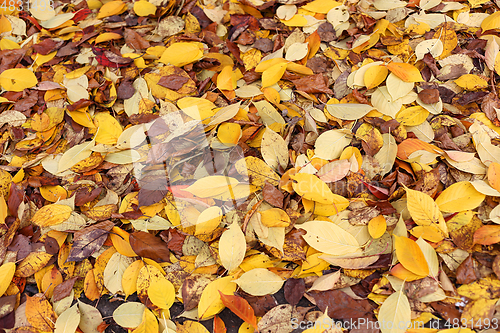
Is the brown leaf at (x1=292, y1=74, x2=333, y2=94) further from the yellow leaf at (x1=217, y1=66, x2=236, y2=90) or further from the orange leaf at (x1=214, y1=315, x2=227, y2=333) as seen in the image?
the orange leaf at (x1=214, y1=315, x2=227, y2=333)

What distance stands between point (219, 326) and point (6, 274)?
0.51 m

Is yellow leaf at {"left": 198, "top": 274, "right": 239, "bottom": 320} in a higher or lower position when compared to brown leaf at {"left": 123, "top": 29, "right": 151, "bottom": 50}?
lower

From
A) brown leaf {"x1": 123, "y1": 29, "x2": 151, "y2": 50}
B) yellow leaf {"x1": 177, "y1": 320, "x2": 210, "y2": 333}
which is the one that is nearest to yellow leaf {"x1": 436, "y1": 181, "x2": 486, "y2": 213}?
yellow leaf {"x1": 177, "y1": 320, "x2": 210, "y2": 333}

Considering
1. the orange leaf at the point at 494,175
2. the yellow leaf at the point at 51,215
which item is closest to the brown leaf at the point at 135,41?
the yellow leaf at the point at 51,215

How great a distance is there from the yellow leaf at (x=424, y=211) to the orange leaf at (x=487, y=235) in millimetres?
57

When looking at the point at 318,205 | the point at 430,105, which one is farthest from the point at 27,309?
the point at 430,105

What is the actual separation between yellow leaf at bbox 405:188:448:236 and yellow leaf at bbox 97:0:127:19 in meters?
1.11

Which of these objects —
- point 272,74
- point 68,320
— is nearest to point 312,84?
point 272,74

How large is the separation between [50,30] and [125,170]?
689 mm

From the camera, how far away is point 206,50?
0.96m

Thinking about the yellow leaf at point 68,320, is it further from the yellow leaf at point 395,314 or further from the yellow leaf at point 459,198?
the yellow leaf at point 459,198

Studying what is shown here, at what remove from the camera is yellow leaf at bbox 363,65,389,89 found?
0.83 metres

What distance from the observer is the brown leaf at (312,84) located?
0.85 metres

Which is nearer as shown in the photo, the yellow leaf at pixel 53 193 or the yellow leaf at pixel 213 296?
the yellow leaf at pixel 213 296
